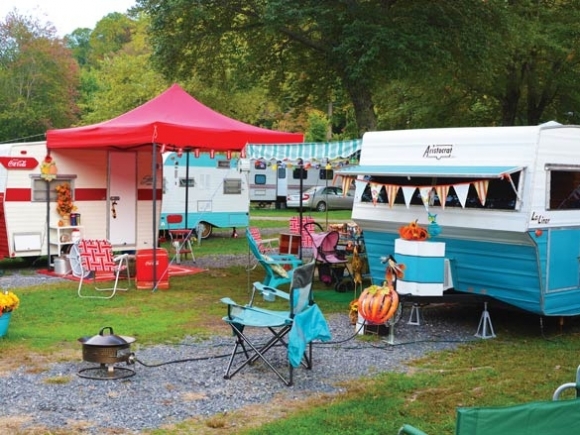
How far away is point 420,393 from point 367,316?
69.1 inches

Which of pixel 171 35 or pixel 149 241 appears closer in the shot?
pixel 149 241

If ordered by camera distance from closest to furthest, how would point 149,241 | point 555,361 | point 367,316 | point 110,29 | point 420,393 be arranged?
point 420,393, point 555,361, point 367,316, point 149,241, point 110,29

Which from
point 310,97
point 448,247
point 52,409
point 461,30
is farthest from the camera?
point 310,97

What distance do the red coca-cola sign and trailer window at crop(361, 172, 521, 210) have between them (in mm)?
6772

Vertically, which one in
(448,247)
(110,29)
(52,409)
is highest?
(110,29)

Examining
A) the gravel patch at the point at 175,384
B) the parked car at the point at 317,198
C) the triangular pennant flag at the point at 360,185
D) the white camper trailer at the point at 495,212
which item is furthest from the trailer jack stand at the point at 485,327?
the parked car at the point at 317,198

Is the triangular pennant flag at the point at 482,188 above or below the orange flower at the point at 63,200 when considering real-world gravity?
above

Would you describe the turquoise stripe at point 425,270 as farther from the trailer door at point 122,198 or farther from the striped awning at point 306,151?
the trailer door at point 122,198

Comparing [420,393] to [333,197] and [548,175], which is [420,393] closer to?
[548,175]

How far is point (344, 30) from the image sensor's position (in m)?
15.3

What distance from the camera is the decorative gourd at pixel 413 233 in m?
7.98

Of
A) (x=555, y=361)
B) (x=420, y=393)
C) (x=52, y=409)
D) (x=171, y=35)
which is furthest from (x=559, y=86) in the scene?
(x=52, y=409)

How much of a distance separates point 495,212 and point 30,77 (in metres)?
38.0

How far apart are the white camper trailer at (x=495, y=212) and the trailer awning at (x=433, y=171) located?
0.04 ft
